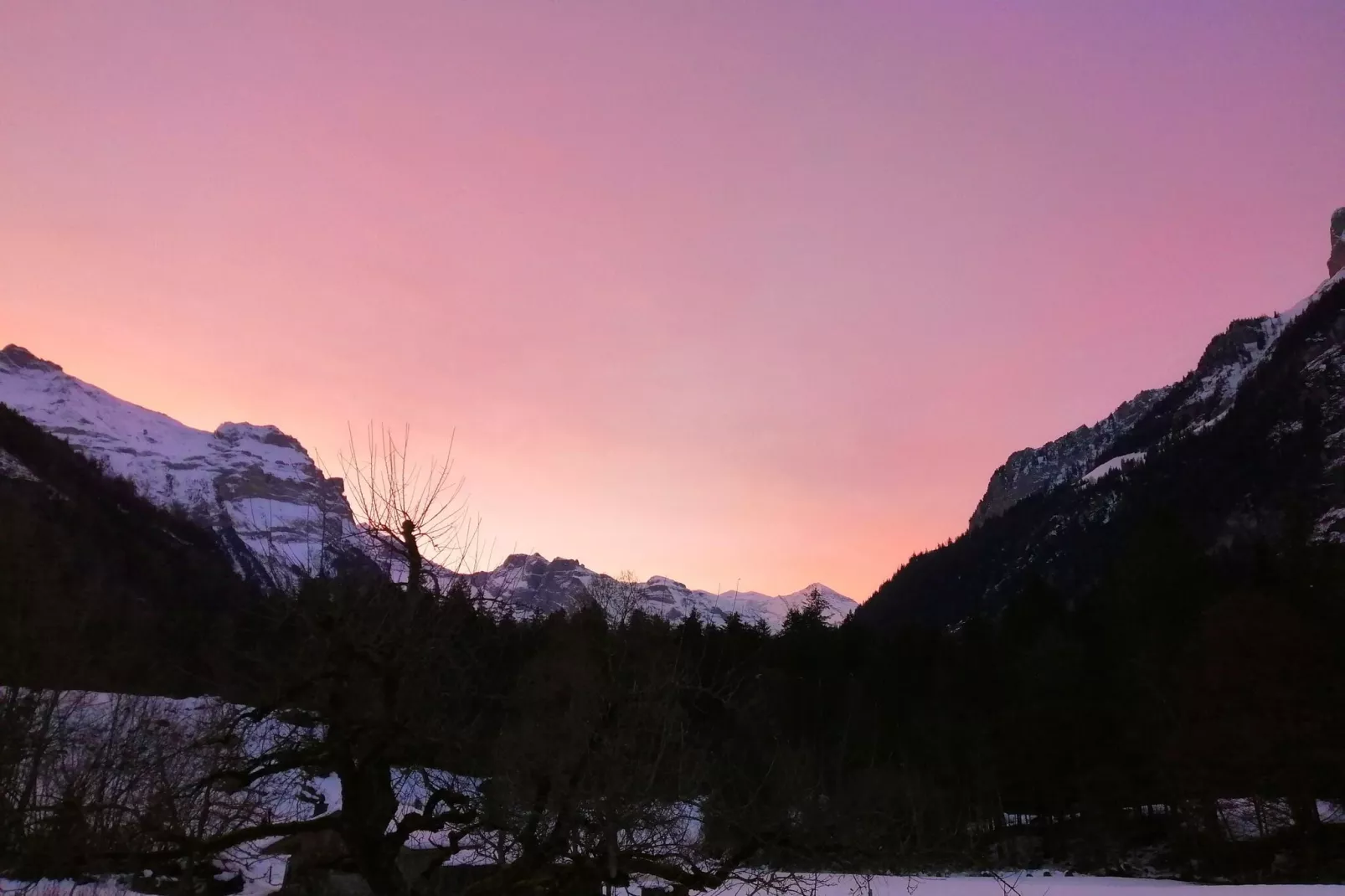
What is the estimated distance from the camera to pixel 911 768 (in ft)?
150

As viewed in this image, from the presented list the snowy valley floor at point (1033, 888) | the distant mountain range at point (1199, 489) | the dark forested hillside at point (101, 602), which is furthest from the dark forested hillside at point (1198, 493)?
the dark forested hillside at point (101, 602)

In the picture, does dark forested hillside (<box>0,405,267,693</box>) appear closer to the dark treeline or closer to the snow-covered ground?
the dark treeline

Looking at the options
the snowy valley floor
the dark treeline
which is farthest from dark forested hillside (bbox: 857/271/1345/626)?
the snowy valley floor

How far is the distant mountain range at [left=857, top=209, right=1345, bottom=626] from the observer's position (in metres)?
119

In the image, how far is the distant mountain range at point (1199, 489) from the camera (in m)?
119

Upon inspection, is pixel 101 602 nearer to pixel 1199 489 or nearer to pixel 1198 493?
pixel 1198 493

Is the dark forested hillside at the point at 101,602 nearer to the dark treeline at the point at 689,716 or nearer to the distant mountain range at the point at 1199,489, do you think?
the dark treeline at the point at 689,716

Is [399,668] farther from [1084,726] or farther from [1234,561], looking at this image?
[1234,561]

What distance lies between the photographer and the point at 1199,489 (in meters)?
130

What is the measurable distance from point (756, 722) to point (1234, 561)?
1842 inches

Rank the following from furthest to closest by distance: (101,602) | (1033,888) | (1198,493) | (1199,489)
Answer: (1199,489), (1198,493), (101,602), (1033,888)

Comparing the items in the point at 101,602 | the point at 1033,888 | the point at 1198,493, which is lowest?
the point at 1033,888

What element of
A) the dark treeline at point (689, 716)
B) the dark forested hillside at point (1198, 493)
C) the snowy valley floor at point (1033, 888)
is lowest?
the snowy valley floor at point (1033, 888)

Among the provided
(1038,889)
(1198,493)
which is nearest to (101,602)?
(1038,889)
